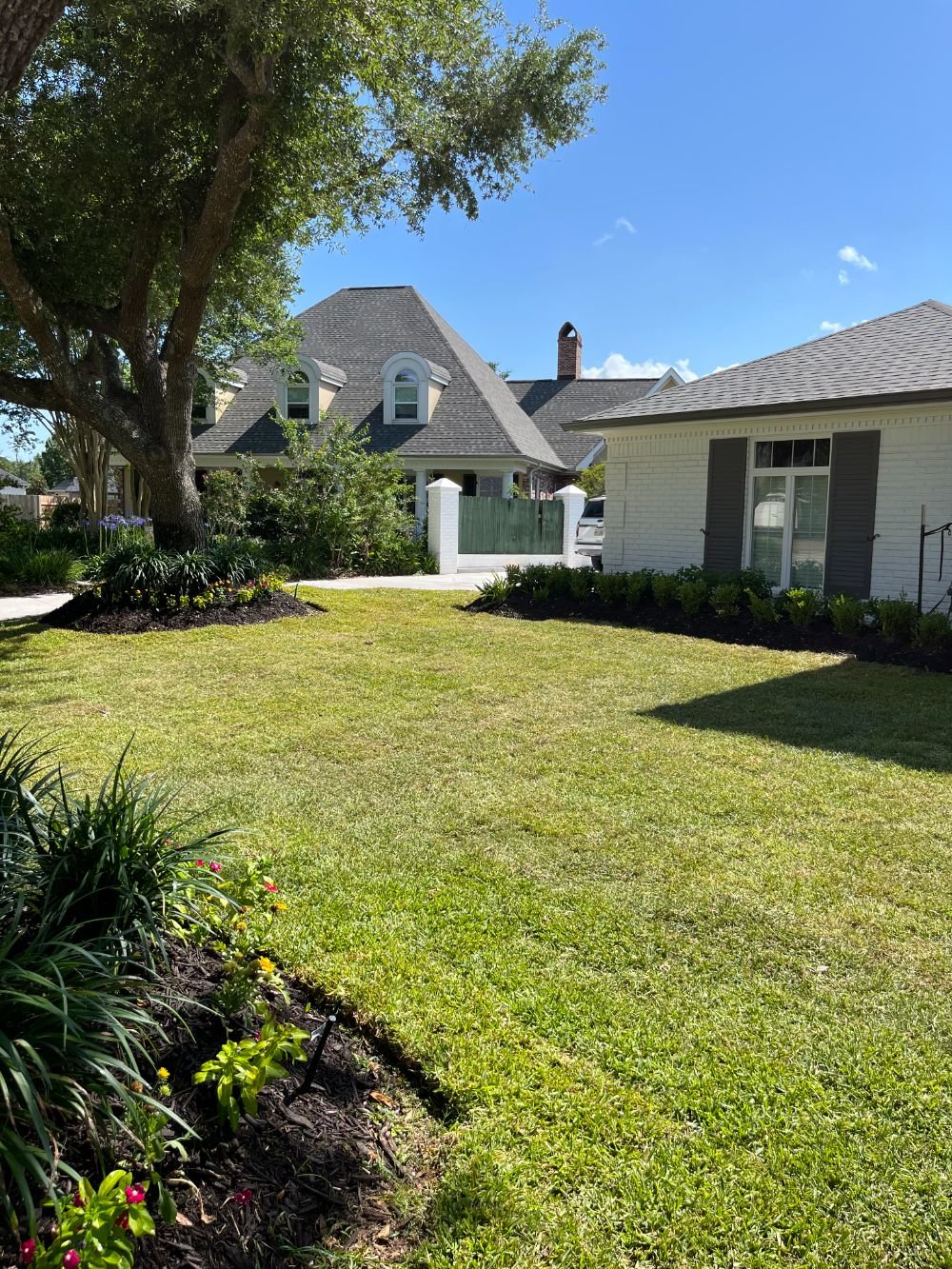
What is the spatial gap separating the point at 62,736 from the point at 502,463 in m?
17.8

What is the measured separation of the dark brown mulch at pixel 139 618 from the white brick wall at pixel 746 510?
5983 mm

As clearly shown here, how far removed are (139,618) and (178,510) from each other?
1990mm

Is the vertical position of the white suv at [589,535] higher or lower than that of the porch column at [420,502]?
lower

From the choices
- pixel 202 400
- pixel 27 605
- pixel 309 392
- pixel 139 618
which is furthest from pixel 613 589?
pixel 202 400

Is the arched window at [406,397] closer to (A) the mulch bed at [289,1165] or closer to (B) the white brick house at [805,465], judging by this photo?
(B) the white brick house at [805,465]

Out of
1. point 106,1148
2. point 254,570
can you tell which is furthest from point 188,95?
point 106,1148

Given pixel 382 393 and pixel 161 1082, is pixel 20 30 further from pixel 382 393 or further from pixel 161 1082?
pixel 382 393

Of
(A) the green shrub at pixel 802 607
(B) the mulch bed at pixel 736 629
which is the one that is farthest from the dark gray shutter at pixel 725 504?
(A) the green shrub at pixel 802 607

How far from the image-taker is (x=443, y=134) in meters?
10.8

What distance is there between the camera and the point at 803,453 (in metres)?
11.7

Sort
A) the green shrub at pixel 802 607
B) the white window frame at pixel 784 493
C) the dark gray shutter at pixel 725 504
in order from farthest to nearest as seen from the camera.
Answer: the dark gray shutter at pixel 725 504, the white window frame at pixel 784 493, the green shrub at pixel 802 607

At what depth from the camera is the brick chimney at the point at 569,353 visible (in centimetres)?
3142

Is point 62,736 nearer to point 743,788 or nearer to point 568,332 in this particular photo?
point 743,788

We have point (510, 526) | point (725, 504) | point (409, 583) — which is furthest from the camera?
point (510, 526)
